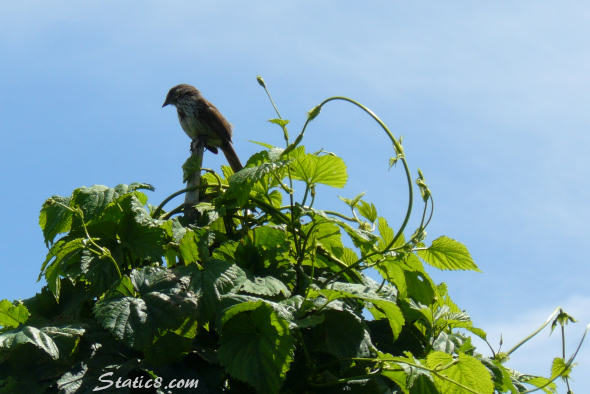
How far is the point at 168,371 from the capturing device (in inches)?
86.6

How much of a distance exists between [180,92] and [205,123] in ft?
2.02

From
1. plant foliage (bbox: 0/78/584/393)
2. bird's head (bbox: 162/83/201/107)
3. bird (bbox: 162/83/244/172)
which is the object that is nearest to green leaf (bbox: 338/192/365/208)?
plant foliage (bbox: 0/78/584/393)

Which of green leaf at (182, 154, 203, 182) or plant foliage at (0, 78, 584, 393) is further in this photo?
green leaf at (182, 154, 203, 182)

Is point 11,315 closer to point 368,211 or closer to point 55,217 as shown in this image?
point 55,217

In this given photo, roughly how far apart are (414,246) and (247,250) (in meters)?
0.64

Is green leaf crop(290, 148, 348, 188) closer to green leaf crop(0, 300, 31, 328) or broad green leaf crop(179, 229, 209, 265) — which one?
broad green leaf crop(179, 229, 209, 265)

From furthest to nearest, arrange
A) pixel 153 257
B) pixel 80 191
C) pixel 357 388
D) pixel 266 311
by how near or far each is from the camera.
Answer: pixel 80 191 < pixel 153 257 < pixel 357 388 < pixel 266 311

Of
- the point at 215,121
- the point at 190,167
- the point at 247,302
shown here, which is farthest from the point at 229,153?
the point at 247,302

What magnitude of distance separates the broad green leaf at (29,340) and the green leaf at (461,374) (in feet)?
3.99

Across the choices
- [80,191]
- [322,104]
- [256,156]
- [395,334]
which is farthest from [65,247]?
[395,334]

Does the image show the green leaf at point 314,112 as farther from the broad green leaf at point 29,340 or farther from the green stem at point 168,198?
the broad green leaf at point 29,340

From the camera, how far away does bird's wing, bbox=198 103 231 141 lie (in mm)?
6305

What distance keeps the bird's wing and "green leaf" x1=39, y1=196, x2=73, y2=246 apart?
3.66 meters

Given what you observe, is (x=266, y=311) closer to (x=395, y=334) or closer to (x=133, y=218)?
(x=395, y=334)
